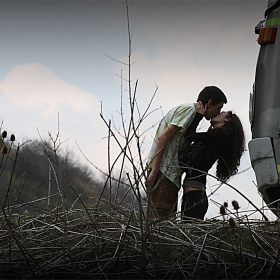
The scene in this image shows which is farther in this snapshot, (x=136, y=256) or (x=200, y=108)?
(x=200, y=108)

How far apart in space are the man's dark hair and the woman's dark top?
0.19 metres

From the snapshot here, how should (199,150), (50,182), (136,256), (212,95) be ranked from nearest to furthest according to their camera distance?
(136,256)
(50,182)
(199,150)
(212,95)

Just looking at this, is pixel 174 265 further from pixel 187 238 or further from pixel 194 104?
pixel 194 104

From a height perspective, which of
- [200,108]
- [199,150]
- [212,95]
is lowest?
[199,150]

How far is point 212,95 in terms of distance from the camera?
13.3 ft

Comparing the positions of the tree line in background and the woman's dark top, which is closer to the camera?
the tree line in background

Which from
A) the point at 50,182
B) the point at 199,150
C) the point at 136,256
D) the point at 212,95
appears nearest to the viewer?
the point at 136,256

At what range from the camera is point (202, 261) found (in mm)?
2098

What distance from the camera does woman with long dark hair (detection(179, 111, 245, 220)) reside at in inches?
152

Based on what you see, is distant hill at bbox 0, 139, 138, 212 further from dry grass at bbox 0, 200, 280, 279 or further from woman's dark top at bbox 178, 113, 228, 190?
woman's dark top at bbox 178, 113, 228, 190

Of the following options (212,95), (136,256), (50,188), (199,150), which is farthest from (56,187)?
(136,256)

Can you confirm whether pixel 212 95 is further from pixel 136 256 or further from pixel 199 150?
pixel 136 256

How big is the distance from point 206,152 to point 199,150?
9 centimetres

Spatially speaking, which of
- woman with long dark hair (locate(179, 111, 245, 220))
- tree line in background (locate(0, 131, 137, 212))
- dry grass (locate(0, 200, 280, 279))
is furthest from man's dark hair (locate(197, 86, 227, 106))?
dry grass (locate(0, 200, 280, 279))
